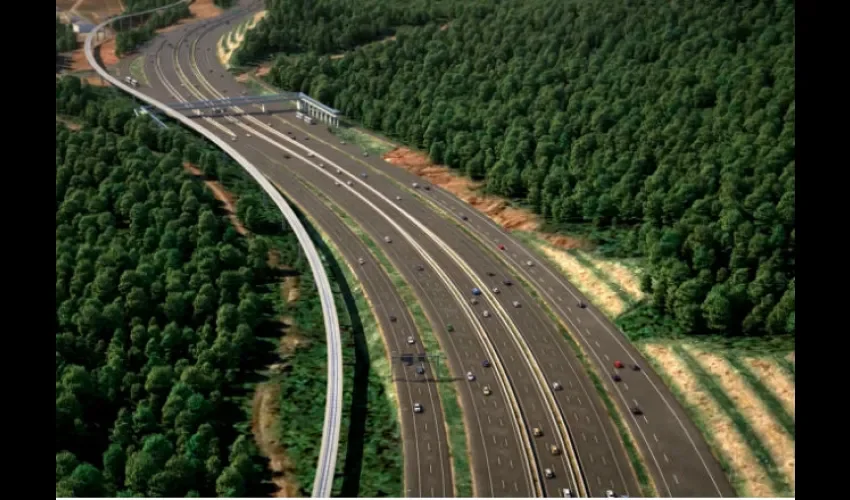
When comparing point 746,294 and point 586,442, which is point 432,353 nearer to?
point 586,442

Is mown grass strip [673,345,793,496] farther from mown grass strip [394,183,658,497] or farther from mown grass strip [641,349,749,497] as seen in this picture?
mown grass strip [394,183,658,497]

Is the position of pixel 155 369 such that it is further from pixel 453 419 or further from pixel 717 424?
pixel 717 424

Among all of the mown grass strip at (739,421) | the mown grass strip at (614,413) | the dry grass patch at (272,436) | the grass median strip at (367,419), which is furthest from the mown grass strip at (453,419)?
the mown grass strip at (739,421)

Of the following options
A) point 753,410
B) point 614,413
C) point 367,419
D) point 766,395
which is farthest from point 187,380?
point 766,395

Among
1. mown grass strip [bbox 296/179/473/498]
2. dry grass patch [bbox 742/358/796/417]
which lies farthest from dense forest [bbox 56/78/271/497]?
dry grass patch [bbox 742/358/796/417]
